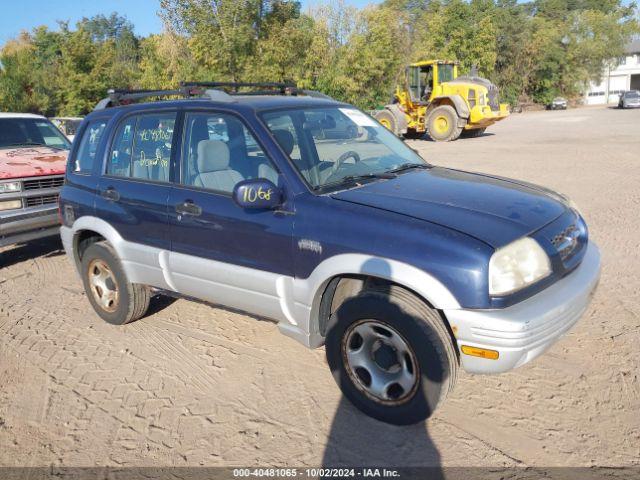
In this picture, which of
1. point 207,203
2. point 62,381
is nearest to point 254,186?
point 207,203

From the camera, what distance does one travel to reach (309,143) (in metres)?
Answer: 3.97

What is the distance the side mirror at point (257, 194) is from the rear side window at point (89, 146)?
209 centimetres

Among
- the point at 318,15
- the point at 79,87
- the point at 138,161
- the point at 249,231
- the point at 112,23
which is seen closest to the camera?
the point at 249,231

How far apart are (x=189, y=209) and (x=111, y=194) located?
0.97 metres

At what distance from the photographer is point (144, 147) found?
4.48 metres

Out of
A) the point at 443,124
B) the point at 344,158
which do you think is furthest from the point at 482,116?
the point at 344,158

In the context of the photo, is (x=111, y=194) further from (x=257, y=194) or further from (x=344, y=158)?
(x=344, y=158)

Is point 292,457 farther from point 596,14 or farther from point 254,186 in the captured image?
point 596,14

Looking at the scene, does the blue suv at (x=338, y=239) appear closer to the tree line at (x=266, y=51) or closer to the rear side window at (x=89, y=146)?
the rear side window at (x=89, y=146)

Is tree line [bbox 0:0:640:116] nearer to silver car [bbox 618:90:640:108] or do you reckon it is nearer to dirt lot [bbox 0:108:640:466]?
silver car [bbox 618:90:640:108]

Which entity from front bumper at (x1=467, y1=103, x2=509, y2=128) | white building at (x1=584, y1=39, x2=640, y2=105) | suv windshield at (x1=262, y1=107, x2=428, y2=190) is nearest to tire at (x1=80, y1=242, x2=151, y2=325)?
suv windshield at (x1=262, y1=107, x2=428, y2=190)

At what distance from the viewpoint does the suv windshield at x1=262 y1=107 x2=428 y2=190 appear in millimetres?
3732

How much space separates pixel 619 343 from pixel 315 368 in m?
2.23

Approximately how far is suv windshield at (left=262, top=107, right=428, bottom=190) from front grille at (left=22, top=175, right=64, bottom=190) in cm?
444
